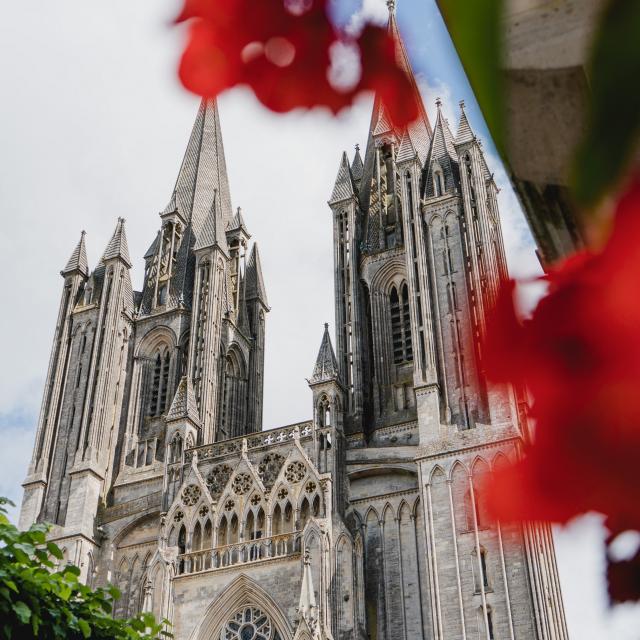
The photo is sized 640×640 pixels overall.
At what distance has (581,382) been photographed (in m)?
0.82

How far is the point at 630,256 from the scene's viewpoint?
764 millimetres

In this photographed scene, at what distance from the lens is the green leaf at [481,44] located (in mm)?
807

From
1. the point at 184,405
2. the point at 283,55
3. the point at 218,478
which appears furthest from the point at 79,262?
the point at 283,55

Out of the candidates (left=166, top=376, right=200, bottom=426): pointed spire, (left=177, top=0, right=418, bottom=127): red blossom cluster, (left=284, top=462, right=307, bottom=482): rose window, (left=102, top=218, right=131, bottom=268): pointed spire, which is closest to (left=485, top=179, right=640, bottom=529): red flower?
(left=177, top=0, right=418, bottom=127): red blossom cluster

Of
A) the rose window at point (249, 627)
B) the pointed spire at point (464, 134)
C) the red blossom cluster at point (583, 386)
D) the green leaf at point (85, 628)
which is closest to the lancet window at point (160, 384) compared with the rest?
the rose window at point (249, 627)

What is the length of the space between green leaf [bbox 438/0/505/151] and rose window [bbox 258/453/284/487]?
22.9m

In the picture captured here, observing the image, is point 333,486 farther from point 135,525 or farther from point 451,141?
point 451,141

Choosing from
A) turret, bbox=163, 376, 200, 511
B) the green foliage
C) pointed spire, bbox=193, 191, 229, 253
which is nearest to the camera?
the green foliage

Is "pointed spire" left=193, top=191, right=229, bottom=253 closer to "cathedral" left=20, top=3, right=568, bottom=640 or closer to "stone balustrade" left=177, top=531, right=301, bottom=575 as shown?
"cathedral" left=20, top=3, right=568, bottom=640

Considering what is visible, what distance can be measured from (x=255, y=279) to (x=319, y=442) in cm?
1320

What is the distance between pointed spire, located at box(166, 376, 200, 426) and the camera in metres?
26.0

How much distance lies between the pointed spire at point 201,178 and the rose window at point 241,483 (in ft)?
44.4

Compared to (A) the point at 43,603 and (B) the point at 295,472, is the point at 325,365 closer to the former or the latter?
(B) the point at 295,472

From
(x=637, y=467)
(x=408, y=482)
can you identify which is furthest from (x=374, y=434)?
(x=637, y=467)
